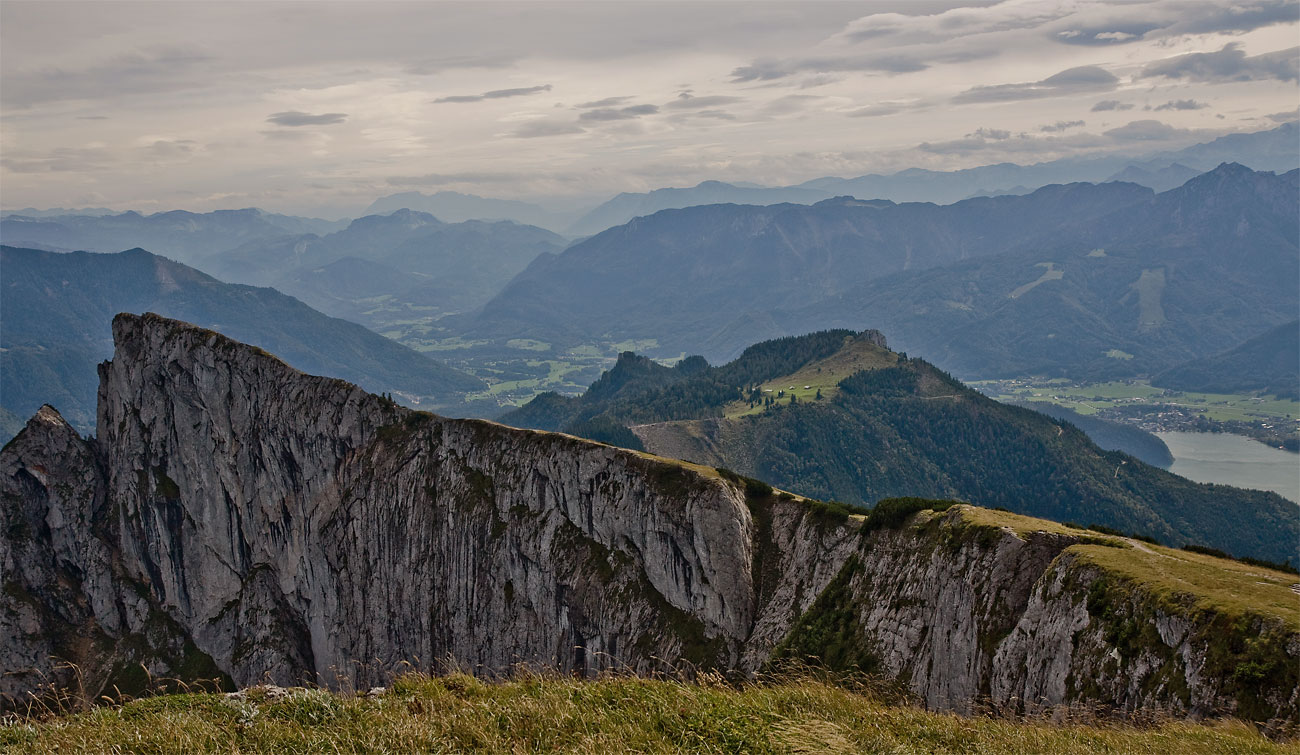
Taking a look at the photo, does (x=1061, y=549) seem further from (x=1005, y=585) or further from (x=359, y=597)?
(x=359, y=597)

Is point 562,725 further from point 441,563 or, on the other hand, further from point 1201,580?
point 441,563

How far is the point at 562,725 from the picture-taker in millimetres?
18922

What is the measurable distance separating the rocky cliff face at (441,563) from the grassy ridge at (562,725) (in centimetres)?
1656

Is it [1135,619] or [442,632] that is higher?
[1135,619]

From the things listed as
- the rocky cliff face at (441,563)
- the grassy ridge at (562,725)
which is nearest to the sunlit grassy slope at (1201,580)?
the rocky cliff face at (441,563)

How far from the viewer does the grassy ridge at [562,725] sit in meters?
18.1

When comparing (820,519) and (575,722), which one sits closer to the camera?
(575,722)

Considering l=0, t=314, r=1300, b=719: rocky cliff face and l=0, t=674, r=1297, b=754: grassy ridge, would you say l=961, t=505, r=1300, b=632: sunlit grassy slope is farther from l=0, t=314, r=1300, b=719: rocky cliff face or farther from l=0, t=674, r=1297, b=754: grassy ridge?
l=0, t=674, r=1297, b=754: grassy ridge

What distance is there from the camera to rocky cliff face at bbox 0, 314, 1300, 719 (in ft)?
158

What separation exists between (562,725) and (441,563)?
89816mm

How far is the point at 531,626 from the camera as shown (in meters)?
95.2

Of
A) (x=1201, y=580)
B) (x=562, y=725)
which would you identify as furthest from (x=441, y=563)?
(x=562, y=725)

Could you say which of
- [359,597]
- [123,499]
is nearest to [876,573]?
[359,597]

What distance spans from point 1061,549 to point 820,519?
1240 inches
